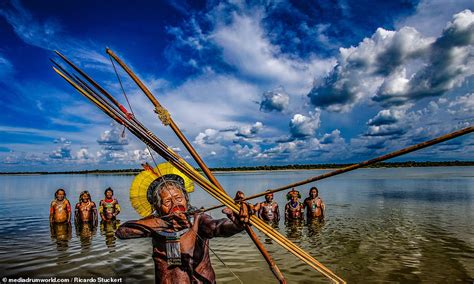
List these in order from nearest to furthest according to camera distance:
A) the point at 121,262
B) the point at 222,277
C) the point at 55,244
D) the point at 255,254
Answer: the point at 222,277 → the point at 121,262 → the point at 255,254 → the point at 55,244

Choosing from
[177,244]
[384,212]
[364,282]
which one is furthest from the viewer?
[384,212]

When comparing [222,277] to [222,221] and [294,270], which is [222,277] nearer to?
[294,270]

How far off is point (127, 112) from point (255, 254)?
A: 7.07 metres

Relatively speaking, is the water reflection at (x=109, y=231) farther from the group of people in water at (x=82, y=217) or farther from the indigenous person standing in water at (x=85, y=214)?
the indigenous person standing in water at (x=85, y=214)

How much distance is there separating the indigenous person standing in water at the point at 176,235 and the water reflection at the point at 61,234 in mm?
7961

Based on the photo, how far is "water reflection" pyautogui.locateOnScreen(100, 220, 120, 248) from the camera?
413 inches

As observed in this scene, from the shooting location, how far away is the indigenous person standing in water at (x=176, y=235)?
345cm

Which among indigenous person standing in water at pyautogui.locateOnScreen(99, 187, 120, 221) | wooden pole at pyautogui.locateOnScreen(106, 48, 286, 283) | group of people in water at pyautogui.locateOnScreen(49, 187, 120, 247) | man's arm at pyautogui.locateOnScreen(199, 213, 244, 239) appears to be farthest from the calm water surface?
wooden pole at pyautogui.locateOnScreen(106, 48, 286, 283)

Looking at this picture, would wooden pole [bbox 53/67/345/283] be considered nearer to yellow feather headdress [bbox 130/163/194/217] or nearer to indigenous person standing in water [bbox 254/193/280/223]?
yellow feather headdress [bbox 130/163/194/217]

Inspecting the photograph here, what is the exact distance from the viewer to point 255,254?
8.90 meters

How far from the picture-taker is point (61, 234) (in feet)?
39.0

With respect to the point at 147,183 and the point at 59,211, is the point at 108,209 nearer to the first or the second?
the point at 59,211

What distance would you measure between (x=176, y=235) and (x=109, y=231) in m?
10.6

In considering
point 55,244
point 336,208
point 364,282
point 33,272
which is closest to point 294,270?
point 364,282
